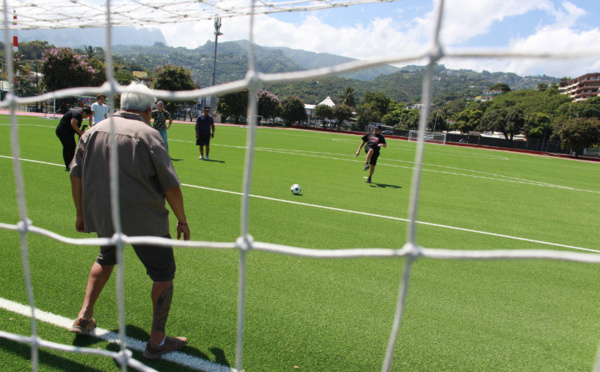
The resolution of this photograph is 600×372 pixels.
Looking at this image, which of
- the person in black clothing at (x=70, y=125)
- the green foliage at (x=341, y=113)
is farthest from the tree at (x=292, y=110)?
the person in black clothing at (x=70, y=125)

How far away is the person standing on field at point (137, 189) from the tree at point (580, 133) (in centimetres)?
4705

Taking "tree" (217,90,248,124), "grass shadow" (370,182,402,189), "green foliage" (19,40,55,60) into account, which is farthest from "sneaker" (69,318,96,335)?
"green foliage" (19,40,55,60)

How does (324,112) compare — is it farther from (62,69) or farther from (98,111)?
(98,111)

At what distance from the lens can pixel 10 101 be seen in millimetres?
1976

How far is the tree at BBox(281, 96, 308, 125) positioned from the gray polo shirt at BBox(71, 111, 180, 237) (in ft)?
196

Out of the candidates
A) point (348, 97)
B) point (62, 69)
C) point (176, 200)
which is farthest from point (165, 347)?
point (348, 97)

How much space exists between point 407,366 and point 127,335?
1985 millimetres

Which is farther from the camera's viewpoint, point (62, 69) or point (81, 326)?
point (62, 69)

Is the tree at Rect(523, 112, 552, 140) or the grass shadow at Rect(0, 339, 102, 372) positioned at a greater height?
the tree at Rect(523, 112, 552, 140)

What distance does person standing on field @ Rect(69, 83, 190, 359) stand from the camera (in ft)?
7.61

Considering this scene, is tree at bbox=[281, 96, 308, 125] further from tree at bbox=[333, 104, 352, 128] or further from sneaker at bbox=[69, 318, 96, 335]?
sneaker at bbox=[69, 318, 96, 335]

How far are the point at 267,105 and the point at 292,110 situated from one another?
5.94m

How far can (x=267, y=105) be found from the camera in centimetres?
5700

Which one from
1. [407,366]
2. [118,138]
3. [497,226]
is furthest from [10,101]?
[497,226]
